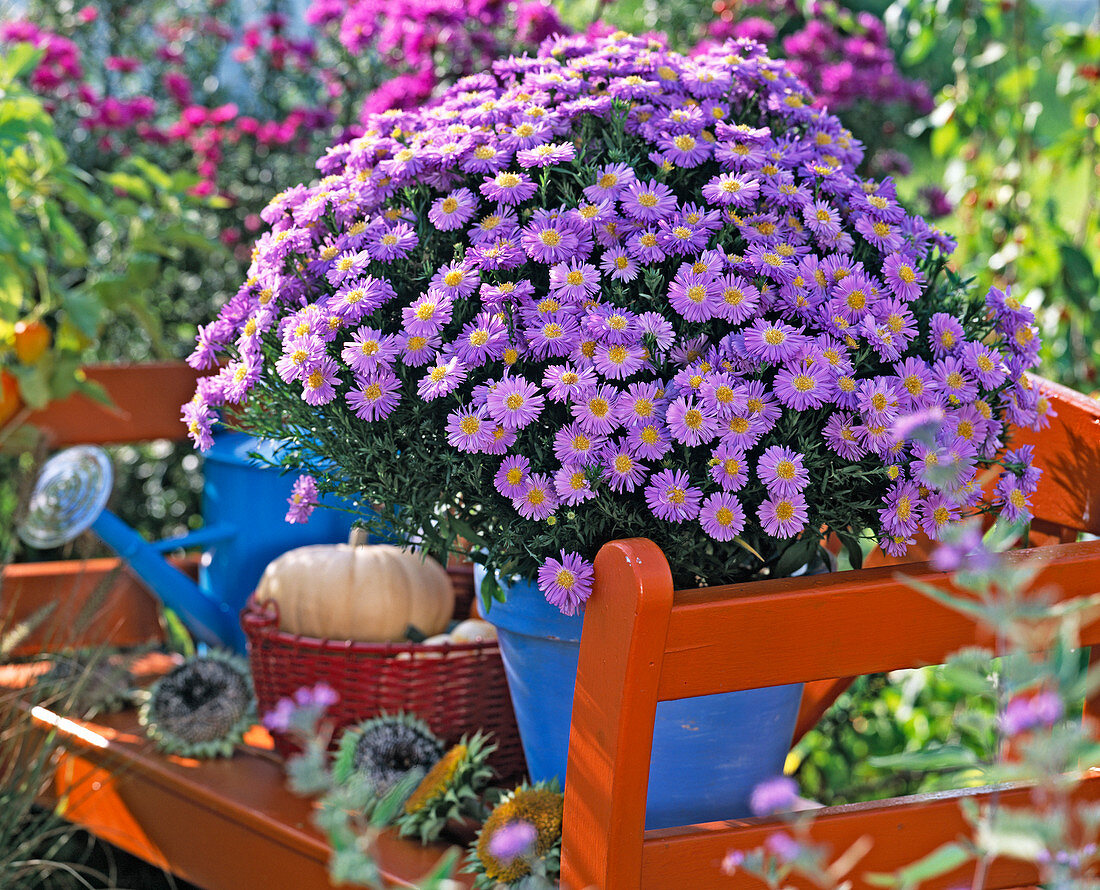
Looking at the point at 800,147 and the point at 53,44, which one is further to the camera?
the point at 53,44

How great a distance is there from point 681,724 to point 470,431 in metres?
0.37

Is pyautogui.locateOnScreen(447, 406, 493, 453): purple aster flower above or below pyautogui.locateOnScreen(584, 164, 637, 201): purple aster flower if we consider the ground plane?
below

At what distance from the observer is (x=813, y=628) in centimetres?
90

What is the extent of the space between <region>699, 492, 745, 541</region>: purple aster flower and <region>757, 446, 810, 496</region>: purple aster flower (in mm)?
32

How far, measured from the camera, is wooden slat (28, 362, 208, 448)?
73.9 inches

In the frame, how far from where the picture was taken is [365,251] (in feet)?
3.37

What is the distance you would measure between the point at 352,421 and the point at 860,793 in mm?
1113

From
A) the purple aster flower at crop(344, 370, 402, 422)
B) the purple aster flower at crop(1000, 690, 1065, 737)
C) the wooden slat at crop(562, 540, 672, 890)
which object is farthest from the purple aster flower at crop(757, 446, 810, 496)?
the purple aster flower at crop(1000, 690, 1065, 737)

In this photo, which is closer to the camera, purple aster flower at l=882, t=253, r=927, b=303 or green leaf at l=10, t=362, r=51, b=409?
purple aster flower at l=882, t=253, r=927, b=303

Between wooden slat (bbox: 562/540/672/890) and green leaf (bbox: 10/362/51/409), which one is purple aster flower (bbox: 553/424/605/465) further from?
green leaf (bbox: 10/362/51/409)

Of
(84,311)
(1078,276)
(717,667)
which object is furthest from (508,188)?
(1078,276)

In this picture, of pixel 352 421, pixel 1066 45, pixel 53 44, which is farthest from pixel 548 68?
pixel 53 44

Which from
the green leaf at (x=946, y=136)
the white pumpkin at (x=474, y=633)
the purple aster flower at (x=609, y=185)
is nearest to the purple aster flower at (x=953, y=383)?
the purple aster flower at (x=609, y=185)

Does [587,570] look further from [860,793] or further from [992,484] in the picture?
[860,793]
